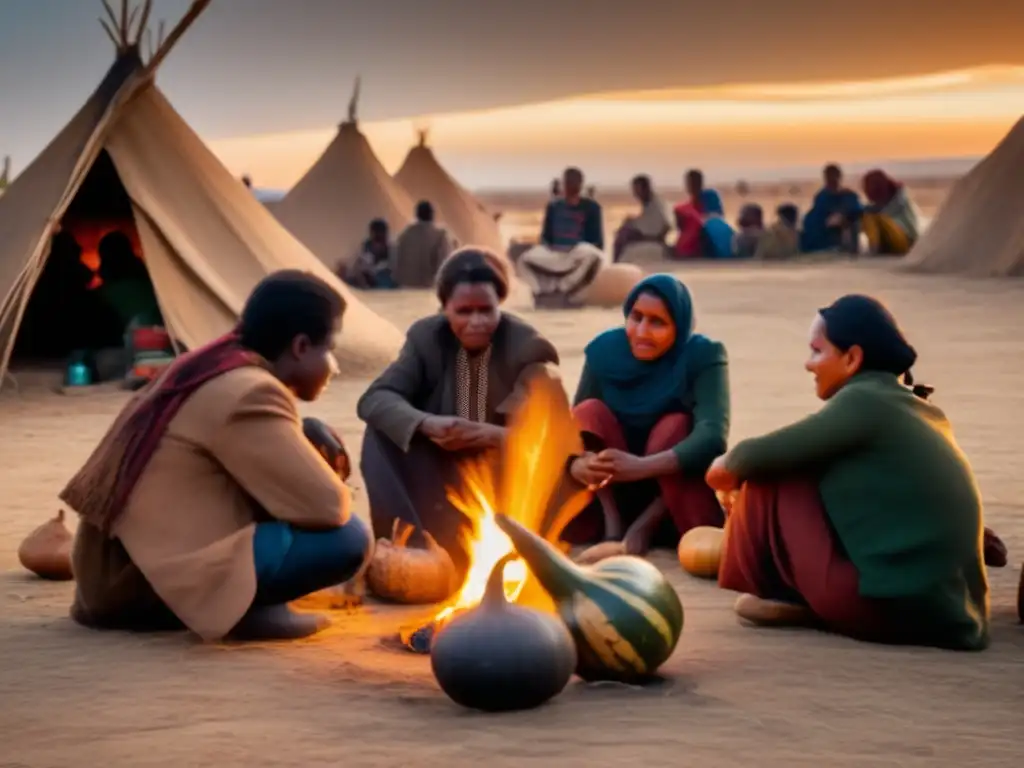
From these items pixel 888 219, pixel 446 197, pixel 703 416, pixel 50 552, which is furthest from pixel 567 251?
pixel 50 552

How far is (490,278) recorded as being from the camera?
18.8 ft

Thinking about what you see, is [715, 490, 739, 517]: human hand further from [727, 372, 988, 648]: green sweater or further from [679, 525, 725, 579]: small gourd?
[727, 372, 988, 648]: green sweater

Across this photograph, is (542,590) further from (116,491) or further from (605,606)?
(116,491)

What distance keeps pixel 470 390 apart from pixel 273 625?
136 cm

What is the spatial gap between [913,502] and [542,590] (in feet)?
3.35

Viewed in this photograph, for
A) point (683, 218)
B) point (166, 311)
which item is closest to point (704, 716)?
point (166, 311)

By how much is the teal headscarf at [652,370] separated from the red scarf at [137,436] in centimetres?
176

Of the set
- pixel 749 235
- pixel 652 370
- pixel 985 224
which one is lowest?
pixel 652 370

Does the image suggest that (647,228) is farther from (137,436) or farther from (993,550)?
(137,436)

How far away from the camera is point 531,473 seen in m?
5.64

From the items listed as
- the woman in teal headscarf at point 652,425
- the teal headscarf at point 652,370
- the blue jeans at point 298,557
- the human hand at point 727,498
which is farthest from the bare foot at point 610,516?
the blue jeans at point 298,557

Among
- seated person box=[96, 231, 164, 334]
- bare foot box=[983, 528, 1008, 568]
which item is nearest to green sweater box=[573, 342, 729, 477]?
bare foot box=[983, 528, 1008, 568]

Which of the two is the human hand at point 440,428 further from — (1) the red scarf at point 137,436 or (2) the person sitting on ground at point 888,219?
(2) the person sitting on ground at point 888,219

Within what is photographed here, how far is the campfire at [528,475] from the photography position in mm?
5598
